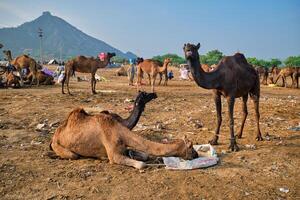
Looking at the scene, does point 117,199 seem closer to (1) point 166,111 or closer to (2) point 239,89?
(2) point 239,89

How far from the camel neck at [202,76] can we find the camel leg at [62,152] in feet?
8.58

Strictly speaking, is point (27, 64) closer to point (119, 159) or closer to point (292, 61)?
point (119, 159)

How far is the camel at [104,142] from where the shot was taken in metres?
5.86

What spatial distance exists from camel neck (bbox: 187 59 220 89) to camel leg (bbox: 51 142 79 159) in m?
2.62

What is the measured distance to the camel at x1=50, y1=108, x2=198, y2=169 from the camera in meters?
5.86

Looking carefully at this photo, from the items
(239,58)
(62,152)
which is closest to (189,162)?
(62,152)

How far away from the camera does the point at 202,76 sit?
7102 millimetres

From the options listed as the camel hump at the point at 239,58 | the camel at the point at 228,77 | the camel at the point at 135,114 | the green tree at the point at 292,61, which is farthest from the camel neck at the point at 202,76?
the green tree at the point at 292,61

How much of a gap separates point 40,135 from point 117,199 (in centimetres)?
422

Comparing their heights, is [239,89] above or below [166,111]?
above

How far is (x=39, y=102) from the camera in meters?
13.6

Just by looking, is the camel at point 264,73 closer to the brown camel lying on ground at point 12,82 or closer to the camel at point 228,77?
the brown camel lying on ground at point 12,82

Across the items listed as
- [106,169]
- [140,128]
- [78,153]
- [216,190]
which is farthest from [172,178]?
[140,128]

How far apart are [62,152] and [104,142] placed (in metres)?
0.93
